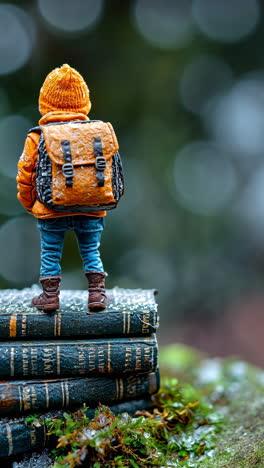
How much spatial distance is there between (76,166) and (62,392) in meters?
1.29

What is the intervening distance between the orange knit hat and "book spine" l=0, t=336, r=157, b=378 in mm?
1388

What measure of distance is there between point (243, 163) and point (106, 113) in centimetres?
286

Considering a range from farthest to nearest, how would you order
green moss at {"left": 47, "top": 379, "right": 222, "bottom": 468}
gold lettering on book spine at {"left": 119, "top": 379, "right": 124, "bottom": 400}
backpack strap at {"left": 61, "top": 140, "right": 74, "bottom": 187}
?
gold lettering on book spine at {"left": 119, "top": 379, "right": 124, "bottom": 400}
backpack strap at {"left": 61, "top": 140, "right": 74, "bottom": 187}
green moss at {"left": 47, "top": 379, "right": 222, "bottom": 468}

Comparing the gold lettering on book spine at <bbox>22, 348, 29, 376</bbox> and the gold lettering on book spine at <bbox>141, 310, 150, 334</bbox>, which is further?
the gold lettering on book spine at <bbox>141, 310, 150, 334</bbox>

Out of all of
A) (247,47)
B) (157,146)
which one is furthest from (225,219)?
(247,47)

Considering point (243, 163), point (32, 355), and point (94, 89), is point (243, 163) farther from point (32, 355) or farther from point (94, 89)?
point (32, 355)

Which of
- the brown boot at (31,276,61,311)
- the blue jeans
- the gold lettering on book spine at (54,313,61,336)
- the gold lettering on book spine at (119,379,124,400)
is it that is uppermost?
the blue jeans

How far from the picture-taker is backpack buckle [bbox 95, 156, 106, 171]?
2527 mm

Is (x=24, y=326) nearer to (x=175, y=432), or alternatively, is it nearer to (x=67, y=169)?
(x=67, y=169)

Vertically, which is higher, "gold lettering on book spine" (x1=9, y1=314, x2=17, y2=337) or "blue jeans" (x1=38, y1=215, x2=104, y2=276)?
"blue jeans" (x1=38, y1=215, x2=104, y2=276)

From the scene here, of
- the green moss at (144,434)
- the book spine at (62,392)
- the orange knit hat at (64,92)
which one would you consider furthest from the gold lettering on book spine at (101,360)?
the orange knit hat at (64,92)

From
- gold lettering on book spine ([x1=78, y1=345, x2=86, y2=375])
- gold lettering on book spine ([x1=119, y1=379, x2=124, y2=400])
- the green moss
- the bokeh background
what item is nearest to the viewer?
the green moss

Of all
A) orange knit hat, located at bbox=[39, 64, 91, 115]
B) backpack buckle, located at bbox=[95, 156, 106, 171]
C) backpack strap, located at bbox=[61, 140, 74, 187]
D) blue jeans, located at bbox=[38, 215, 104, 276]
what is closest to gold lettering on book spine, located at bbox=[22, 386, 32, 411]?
blue jeans, located at bbox=[38, 215, 104, 276]

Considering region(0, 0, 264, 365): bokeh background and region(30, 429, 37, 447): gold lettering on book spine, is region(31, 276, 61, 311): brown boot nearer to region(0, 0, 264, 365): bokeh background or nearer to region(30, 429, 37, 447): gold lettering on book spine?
region(30, 429, 37, 447): gold lettering on book spine
